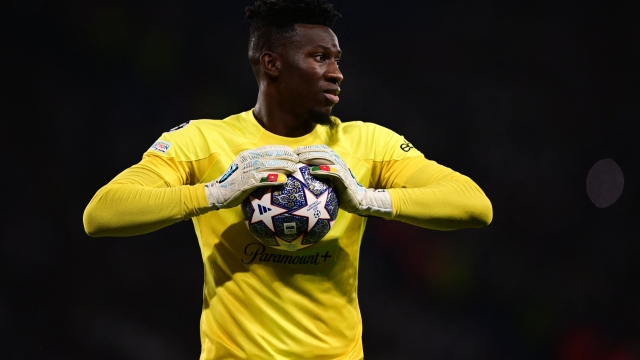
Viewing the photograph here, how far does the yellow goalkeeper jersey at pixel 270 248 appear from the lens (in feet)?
6.43

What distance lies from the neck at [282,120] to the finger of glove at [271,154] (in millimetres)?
413

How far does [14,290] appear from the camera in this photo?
3268 mm

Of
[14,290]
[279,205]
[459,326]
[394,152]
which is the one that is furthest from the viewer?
[459,326]

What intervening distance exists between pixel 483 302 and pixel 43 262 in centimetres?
202

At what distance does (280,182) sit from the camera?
5.82ft

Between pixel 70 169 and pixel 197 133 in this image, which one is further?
pixel 70 169

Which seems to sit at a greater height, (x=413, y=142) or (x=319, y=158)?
(x=319, y=158)

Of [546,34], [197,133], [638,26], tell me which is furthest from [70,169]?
[638,26]

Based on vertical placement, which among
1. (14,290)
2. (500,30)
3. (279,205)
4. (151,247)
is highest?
(500,30)

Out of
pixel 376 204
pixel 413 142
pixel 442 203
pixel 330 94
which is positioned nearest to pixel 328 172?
pixel 376 204

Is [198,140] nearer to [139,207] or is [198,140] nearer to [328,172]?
[139,207]

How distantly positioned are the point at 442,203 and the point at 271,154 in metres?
0.48

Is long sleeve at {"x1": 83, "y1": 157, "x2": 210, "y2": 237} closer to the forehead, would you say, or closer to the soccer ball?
the soccer ball

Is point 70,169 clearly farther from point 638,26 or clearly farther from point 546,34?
point 638,26
